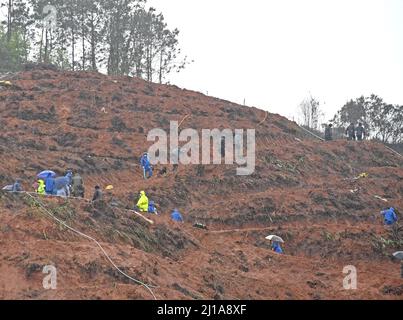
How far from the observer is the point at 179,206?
22.8 metres

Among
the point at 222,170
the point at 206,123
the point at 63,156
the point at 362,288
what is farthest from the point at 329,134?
the point at 362,288

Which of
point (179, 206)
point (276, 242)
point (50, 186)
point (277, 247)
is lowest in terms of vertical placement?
point (277, 247)

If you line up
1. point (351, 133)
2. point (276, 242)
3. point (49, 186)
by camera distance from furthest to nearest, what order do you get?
point (351, 133), point (276, 242), point (49, 186)

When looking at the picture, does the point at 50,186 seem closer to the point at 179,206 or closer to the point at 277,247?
the point at 179,206

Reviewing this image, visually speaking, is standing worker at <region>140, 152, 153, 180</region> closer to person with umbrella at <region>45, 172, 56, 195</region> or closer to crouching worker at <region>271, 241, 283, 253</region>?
person with umbrella at <region>45, 172, 56, 195</region>

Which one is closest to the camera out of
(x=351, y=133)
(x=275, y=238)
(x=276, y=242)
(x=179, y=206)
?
(x=275, y=238)

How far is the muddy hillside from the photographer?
40.3ft

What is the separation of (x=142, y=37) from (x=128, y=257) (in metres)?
35.2

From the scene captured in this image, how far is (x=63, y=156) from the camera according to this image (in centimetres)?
2542

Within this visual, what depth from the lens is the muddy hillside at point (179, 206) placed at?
1228 centimetres

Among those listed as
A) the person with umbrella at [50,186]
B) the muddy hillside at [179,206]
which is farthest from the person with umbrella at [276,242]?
the person with umbrella at [50,186]

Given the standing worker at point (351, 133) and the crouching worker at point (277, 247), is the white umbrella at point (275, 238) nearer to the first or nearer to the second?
the crouching worker at point (277, 247)

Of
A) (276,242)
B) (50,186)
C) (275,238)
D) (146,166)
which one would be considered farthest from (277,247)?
(146,166)

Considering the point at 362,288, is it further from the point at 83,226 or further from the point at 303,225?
the point at 83,226
